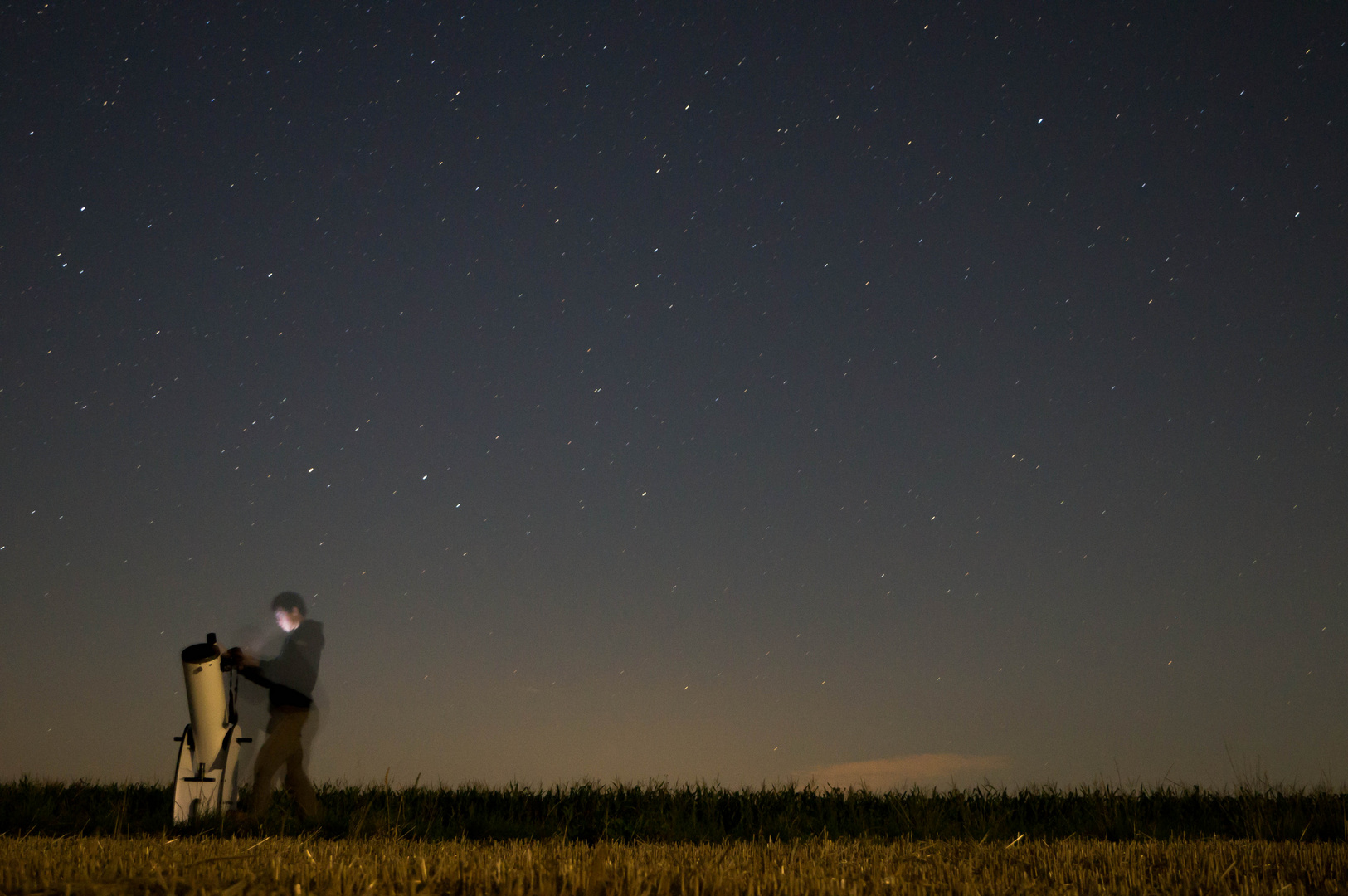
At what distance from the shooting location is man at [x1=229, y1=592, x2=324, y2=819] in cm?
1100

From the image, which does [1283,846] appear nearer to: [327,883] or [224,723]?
[327,883]

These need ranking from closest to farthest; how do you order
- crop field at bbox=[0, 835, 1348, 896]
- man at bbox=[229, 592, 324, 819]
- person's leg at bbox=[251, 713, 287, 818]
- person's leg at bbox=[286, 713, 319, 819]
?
crop field at bbox=[0, 835, 1348, 896]
person's leg at bbox=[251, 713, 287, 818]
man at bbox=[229, 592, 324, 819]
person's leg at bbox=[286, 713, 319, 819]

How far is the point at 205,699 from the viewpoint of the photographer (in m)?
11.1

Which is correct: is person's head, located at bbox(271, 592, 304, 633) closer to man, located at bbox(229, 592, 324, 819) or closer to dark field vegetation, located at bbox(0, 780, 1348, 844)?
man, located at bbox(229, 592, 324, 819)

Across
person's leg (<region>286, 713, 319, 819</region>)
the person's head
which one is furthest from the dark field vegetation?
the person's head

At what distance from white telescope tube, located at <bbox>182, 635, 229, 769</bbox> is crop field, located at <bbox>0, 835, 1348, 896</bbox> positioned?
4.20 feet

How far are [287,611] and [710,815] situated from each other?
5593 mm

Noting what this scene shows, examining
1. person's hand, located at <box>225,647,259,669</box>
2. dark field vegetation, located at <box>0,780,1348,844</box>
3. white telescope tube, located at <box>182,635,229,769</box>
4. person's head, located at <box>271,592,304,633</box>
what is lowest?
dark field vegetation, located at <box>0,780,1348,844</box>

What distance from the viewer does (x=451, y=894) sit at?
538cm

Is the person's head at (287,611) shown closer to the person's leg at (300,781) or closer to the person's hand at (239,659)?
the person's hand at (239,659)

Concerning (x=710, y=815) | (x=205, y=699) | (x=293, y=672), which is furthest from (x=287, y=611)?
(x=710, y=815)

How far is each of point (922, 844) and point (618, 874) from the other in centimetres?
489

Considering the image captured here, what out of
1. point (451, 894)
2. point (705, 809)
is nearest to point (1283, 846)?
point (705, 809)

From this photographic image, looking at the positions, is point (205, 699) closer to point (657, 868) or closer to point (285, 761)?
point (285, 761)
